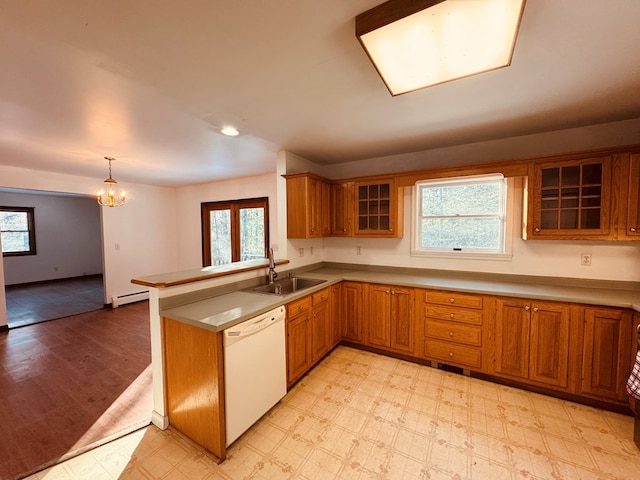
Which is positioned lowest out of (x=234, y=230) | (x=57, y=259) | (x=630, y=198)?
(x=57, y=259)

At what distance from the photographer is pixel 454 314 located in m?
2.60

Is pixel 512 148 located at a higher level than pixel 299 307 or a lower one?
higher

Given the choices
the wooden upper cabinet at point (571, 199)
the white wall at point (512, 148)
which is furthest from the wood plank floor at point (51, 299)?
the wooden upper cabinet at point (571, 199)

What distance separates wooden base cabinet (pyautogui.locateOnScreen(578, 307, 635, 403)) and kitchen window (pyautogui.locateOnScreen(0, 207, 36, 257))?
35.3ft

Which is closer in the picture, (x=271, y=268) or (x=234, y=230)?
(x=271, y=268)

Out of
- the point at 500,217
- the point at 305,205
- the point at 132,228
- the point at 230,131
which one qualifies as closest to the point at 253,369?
the point at 305,205

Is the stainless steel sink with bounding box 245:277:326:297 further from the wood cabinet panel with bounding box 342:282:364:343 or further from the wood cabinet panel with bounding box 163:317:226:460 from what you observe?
the wood cabinet panel with bounding box 163:317:226:460

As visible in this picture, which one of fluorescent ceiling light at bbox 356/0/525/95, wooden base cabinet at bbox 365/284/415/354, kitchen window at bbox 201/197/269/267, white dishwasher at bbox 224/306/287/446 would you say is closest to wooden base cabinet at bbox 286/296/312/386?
white dishwasher at bbox 224/306/287/446

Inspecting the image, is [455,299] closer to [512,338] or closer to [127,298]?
[512,338]

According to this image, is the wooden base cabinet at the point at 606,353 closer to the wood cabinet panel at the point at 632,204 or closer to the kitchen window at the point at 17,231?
the wood cabinet panel at the point at 632,204

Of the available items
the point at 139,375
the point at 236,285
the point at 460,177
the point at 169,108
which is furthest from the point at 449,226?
the point at 139,375

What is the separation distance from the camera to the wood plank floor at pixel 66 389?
183cm

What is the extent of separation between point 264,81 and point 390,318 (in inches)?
100

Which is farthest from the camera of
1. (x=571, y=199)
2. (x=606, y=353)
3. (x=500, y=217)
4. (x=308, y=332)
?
(x=500, y=217)
